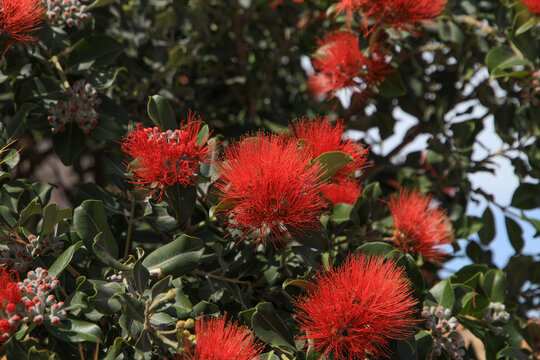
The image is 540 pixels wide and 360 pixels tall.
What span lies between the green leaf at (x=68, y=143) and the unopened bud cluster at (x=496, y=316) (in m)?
1.42

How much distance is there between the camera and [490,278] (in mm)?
1786

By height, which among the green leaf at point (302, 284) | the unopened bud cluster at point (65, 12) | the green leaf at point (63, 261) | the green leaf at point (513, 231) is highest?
the unopened bud cluster at point (65, 12)

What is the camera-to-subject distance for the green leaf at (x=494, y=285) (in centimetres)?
175

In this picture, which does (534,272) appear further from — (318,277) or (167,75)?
(167,75)

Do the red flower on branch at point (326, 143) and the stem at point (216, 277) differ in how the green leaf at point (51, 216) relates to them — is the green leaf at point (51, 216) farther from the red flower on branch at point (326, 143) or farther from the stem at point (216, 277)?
the red flower on branch at point (326, 143)

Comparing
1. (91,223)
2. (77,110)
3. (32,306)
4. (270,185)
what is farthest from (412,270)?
(77,110)

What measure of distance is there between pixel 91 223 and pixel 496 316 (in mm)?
1259

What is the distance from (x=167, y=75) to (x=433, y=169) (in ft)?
3.89

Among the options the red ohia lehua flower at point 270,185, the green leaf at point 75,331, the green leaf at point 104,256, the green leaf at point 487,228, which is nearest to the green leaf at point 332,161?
the red ohia lehua flower at point 270,185

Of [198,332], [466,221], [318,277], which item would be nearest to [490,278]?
[466,221]

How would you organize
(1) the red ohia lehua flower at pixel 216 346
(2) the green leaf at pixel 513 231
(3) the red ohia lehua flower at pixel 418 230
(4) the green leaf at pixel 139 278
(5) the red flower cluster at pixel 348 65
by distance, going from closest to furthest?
(1) the red ohia lehua flower at pixel 216 346 → (4) the green leaf at pixel 139 278 → (3) the red ohia lehua flower at pixel 418 230 → (5) the red flower cluster at pixel 348 65 → (2) the green leaf at pixel 513 231

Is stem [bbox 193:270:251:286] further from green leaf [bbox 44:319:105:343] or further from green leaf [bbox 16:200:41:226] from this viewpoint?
green leaf [bbox 16:200:41:226]

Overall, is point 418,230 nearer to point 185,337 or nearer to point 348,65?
point 348,65

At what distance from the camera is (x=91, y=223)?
4.52ft
